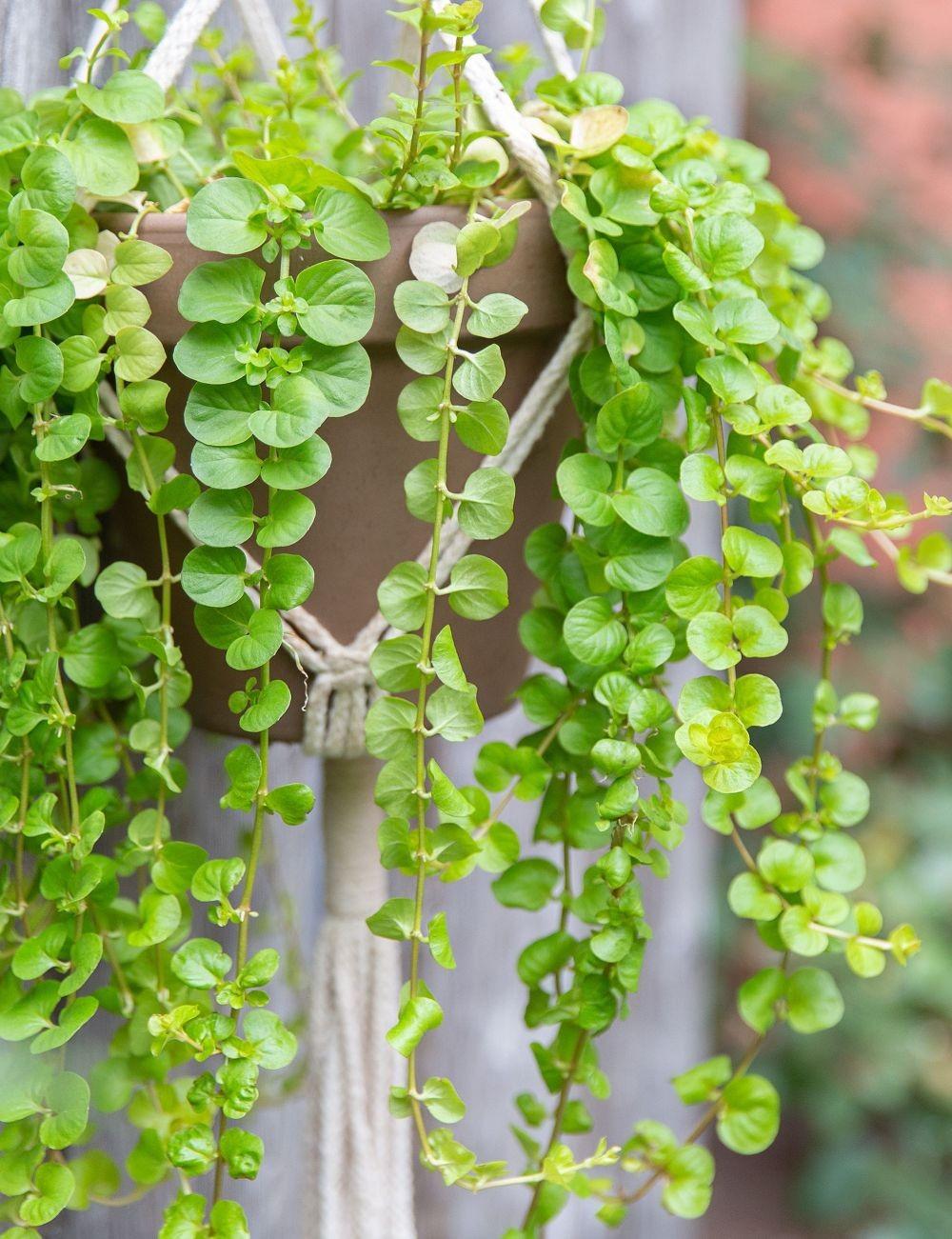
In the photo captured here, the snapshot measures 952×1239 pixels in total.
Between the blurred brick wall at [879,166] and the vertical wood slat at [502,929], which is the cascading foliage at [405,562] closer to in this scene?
the vertical wood slat at [502,929]

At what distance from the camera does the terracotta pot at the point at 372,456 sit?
47cm

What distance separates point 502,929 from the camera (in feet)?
3.38

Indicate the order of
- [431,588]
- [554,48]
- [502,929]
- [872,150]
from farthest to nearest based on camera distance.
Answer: [872,150] → [502,929] → [554,48] → [431,588]

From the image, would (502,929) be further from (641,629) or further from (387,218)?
(387,218)

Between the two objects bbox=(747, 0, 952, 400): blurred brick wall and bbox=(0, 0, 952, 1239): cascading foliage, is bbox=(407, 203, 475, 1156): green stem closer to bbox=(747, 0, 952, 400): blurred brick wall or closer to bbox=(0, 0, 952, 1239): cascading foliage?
bbox=(0, 0, 952, 1239): cascading foliage

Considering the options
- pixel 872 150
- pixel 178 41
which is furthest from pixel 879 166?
pixel 178 41

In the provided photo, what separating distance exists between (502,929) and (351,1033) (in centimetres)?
39

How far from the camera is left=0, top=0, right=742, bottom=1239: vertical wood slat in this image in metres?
0.75

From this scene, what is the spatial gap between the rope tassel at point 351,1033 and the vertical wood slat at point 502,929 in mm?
32

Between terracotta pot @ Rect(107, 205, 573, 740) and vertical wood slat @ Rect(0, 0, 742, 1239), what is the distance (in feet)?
0.75

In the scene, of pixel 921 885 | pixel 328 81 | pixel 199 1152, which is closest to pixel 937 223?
pixel 921 885

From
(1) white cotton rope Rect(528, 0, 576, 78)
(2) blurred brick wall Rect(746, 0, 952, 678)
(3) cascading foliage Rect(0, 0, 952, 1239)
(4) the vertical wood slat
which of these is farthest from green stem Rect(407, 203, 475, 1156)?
(2) blurred brick wall Rect(746, 0, 952, 678)

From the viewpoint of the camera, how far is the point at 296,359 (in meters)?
0.44

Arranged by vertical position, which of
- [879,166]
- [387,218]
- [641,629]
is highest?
[879,166]
